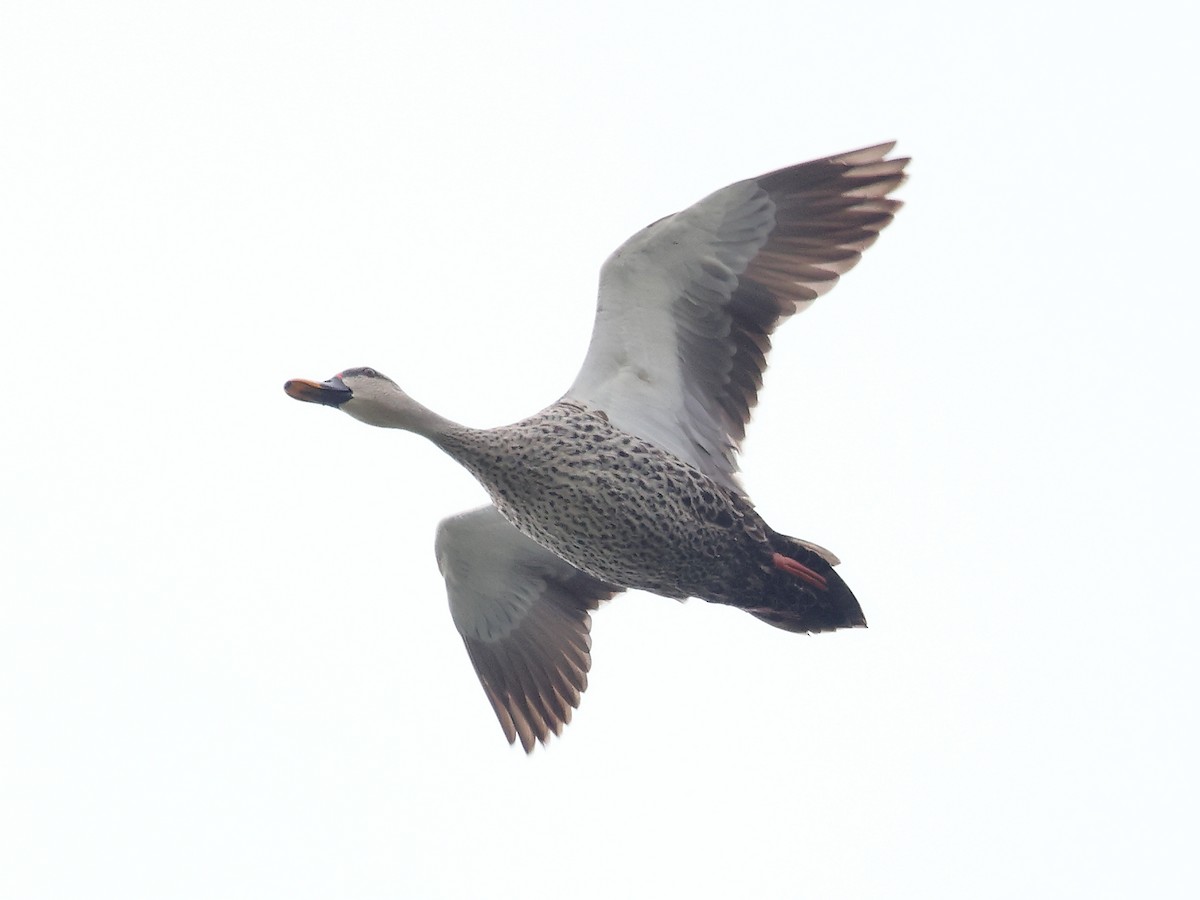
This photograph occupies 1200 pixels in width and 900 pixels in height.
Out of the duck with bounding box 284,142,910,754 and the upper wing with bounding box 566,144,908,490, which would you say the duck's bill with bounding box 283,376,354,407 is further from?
the upper wing with bounding box 566,144,908,490

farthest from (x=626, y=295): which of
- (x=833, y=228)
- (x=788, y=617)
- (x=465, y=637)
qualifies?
(x=465, y=637)

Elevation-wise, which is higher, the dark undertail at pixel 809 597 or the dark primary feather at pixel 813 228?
the dark primary feather at pixel 813 228

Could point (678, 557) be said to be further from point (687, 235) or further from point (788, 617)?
point (687, 235)

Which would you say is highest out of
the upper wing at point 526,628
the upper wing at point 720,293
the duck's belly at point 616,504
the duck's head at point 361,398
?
the upper wing at point 720,293

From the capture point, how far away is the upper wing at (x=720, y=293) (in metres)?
12.0

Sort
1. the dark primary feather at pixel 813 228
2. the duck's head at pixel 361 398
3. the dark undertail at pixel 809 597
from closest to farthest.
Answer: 1. the dark undertail at pixel 809 597
2. the duck's head at pixel 361 398
3. the dark primary feather at pixel 813 228

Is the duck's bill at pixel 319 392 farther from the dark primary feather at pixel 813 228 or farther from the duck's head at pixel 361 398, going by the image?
the dark primary feather at pixel 813 228

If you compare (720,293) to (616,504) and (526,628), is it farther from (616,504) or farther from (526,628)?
(526,628)

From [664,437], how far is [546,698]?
8.66ft

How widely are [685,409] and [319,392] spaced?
236 cm

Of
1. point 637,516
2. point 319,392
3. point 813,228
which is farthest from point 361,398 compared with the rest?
Result: point 813,228

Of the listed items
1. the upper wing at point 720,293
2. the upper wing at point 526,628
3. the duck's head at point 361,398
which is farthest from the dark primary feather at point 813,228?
the upper wing at point 526,628

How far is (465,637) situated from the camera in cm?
1402

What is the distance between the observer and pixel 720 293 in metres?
12.2
